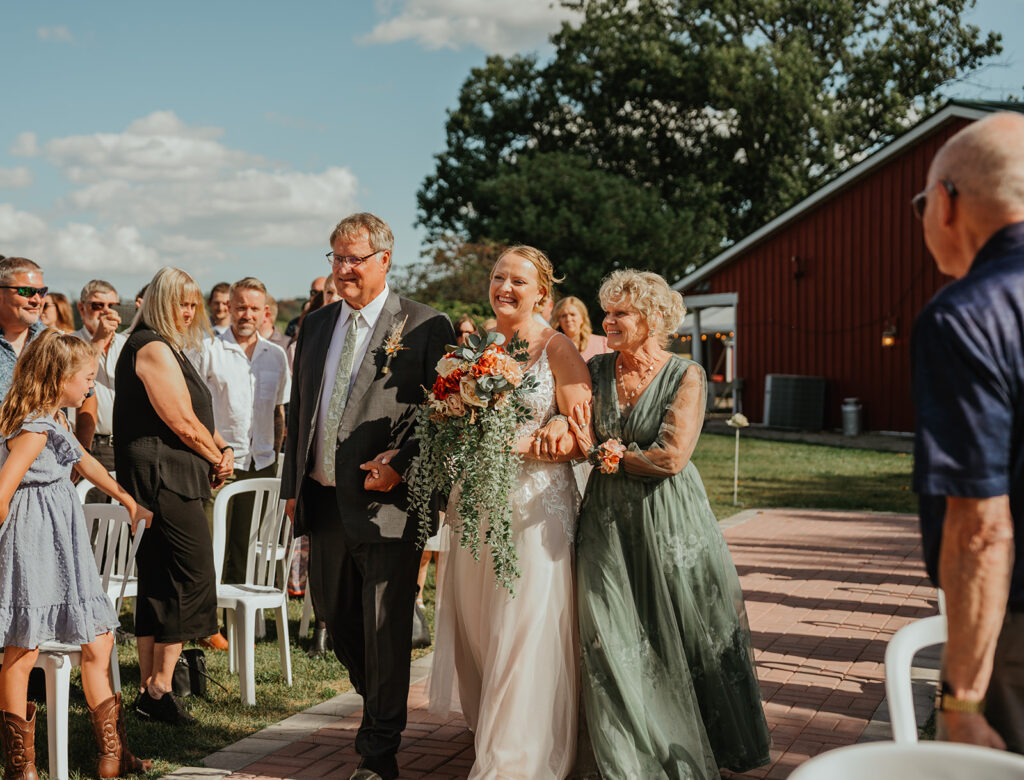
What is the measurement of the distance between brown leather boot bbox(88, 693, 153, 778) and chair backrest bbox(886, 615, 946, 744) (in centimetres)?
305

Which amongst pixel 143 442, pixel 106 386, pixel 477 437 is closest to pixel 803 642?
pixel 477 437

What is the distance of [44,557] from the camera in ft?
12.9

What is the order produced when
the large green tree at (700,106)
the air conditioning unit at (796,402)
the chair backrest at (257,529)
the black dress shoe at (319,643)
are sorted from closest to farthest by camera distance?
the chair backrest at (257,529) → the black dress shoe at (319,643) → the air conditioning unit at (796,402) → the large green tree at (700,106)

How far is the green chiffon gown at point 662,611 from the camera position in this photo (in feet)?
13.0

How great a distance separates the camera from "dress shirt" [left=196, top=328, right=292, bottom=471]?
6.75 meters

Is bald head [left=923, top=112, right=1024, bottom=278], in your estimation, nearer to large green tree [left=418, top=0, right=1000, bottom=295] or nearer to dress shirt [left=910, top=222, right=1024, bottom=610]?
dress shirt [left=910, top=222, right=1024, bottom=610]

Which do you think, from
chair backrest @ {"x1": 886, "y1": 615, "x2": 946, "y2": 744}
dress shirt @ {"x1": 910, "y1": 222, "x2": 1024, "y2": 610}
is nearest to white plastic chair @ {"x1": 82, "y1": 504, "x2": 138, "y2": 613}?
chair backrest @ {"x1": 886, "y1": 615, "x2": 946, "y2": 744}

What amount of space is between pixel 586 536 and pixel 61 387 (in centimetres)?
217

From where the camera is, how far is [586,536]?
4203 mm

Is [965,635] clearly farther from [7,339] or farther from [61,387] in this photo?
[7,339]

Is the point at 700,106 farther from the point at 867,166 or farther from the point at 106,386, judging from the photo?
the point at 106,386

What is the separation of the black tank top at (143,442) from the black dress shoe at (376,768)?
1.62 metres

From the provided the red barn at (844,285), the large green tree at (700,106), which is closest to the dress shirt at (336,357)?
the red barn at (844,285)

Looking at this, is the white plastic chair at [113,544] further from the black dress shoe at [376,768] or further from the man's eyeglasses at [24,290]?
the black dress shoe at [376,768]
